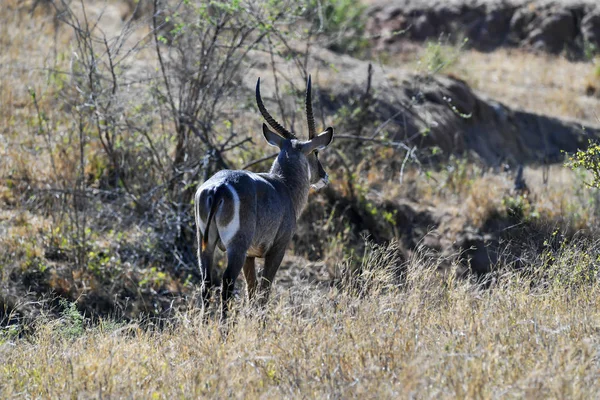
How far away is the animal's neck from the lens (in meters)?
8.63

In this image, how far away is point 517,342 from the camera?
19.4 feet

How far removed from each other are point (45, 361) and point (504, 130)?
13378 millimetres

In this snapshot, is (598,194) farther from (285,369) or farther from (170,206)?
(285,369)

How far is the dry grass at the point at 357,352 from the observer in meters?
5.28

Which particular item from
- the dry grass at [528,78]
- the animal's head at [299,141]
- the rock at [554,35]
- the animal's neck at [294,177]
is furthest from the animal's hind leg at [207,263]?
the rock at [554,35]

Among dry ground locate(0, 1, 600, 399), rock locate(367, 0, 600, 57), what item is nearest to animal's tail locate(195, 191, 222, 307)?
dry ground locate(0, 1, 600, 399)

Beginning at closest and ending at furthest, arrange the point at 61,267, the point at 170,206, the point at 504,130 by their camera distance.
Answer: the point at 61,267, the point at 170,206, the point at 504,130

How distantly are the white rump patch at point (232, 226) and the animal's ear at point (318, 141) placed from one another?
177cm

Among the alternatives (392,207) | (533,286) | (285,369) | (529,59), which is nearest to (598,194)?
(392,207)

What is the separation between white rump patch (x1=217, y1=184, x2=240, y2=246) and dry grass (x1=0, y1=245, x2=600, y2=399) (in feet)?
2.31

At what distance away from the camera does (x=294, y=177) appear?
871 cm

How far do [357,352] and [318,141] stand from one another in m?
3.53

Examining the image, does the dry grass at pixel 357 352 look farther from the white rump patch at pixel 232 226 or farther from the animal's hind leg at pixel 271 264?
the animal's hind leg at pixel 271 264

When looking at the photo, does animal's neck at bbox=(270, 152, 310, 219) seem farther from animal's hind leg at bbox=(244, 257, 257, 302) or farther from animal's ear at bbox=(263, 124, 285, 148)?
animal's hind leg at bbox=(244, 257, 257, 302)
